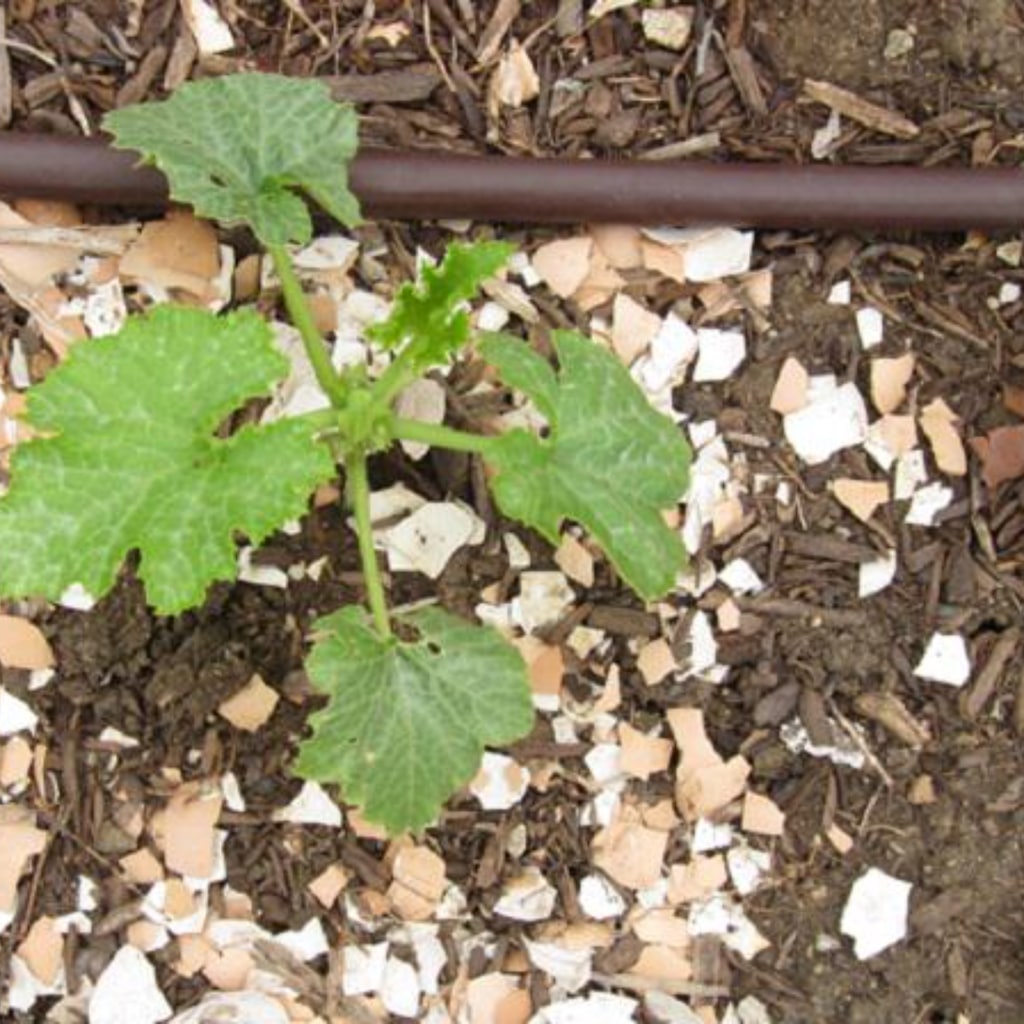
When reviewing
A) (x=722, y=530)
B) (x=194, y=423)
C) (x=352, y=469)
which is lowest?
Result: (x=722, y=530)

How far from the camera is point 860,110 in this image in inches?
77.9

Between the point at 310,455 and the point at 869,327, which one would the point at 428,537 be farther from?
the point at 869,327

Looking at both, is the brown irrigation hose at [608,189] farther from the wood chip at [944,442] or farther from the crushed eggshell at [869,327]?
the wood chip at [944,442]

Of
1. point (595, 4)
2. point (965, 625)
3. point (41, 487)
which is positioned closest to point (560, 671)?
point (965, 625)

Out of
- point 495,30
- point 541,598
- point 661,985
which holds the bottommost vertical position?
point 661,985

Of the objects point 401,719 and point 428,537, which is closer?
point 401,719

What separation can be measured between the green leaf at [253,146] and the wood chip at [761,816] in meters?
0.79

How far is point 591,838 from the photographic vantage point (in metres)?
1.97

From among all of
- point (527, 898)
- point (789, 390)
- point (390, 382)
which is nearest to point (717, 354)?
point (789, 390)

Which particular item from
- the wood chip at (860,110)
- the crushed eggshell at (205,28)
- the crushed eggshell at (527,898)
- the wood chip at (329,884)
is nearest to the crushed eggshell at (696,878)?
the crushed eggshell at (527,898)

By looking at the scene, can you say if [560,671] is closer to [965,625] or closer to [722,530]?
[722,530]

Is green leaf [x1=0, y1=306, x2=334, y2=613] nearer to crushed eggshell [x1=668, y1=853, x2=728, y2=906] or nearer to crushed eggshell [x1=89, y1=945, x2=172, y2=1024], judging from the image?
crushed eggshell [x1=89, y1=945, x2=172, y2=1024]

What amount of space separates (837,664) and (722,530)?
20 cm

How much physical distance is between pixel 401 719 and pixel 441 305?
15.9 inches
